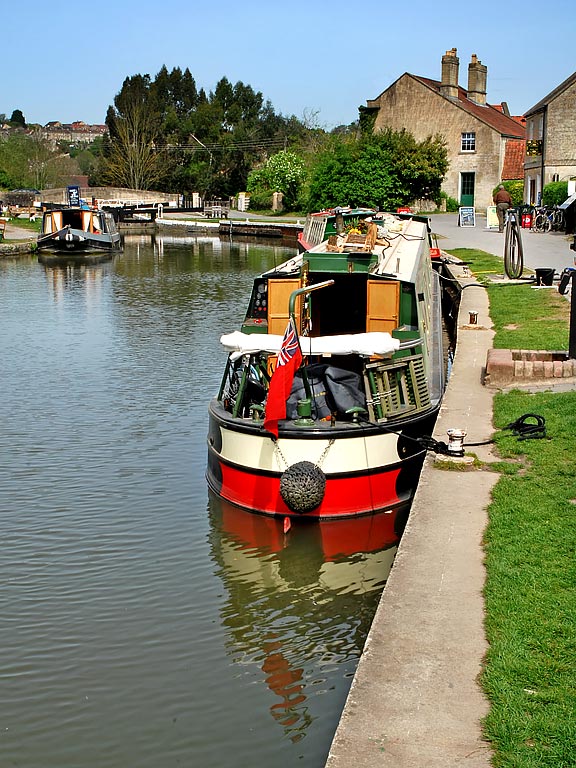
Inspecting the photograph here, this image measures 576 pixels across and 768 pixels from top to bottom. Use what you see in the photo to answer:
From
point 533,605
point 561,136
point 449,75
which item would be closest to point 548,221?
point 561,136

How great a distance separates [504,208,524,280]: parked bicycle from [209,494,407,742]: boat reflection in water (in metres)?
13.5

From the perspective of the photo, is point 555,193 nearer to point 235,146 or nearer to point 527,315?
point 527,315

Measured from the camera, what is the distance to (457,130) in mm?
57812

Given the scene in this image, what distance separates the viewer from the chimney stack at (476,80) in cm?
6488

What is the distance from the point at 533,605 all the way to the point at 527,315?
12924 millimetres

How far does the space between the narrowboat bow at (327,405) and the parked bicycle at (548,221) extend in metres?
28.7

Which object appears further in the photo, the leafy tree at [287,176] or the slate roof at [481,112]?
the leafy tree at [287,176]

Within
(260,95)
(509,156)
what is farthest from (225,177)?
(509,156)

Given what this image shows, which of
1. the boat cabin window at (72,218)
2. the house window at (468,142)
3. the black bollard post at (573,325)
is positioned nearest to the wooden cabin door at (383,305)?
the black bollard post at (573,325)

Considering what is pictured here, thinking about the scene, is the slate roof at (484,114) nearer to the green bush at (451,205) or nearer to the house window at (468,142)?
the house window at (468,142)

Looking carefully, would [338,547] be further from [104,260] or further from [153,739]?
[104,260]

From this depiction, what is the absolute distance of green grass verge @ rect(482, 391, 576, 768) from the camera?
17.7ft

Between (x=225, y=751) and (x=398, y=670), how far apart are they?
1.64 metres

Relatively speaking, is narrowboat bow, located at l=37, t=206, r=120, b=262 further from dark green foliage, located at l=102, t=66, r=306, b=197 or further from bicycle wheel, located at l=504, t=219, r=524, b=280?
dark green foliage, located at l=102, t=66, r=306, b=197
